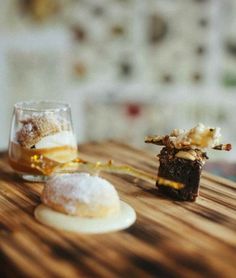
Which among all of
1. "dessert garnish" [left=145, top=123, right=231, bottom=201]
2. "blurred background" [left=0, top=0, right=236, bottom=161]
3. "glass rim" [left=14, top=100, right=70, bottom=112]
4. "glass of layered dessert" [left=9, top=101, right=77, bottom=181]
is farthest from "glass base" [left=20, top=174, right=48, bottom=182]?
"blurred background" [left=0, top=0, right=236, bottom=161]

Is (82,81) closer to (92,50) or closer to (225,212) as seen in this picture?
(92,50)

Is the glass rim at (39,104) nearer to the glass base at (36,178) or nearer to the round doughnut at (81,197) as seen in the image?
the glass base at (36,178)

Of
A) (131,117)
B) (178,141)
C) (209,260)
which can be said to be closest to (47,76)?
(131,117)

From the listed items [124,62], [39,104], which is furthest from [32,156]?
[124,62]

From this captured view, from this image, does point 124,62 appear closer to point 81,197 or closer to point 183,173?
point 183,173

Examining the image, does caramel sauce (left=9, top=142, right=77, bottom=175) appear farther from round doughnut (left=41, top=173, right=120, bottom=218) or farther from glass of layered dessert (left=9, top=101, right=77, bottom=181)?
round doughnut (left=41, top=173, right=120, bottom=218)
